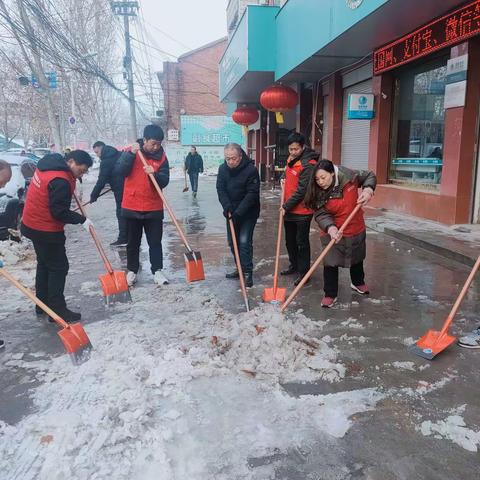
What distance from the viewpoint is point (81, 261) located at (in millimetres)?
6430

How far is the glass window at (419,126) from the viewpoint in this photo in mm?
8078

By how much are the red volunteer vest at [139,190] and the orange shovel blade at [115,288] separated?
0.82 meters

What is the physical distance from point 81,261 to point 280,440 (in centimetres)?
481

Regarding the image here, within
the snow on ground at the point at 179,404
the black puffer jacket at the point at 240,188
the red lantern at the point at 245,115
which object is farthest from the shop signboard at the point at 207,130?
the snow on ground at the point at 179,404

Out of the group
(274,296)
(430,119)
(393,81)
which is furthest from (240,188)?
(393,81)

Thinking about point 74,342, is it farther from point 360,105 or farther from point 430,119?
point 360,105

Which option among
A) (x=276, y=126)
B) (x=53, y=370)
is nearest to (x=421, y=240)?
(x=53, y=370)

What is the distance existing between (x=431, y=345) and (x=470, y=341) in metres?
0.37

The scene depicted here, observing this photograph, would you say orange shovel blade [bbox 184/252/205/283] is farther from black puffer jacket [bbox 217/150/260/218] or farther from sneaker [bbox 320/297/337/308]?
sneaker [bbox 320/297/337/308]

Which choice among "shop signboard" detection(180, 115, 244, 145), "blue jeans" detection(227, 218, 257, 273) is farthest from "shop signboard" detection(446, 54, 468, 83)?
"shop signboard" detection(180, 115, 244, 145)

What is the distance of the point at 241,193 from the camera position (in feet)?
16.3

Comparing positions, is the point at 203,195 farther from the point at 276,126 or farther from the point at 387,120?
the point at 387,120

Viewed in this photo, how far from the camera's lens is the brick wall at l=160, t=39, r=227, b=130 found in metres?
35.2

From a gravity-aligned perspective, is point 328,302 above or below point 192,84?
below
